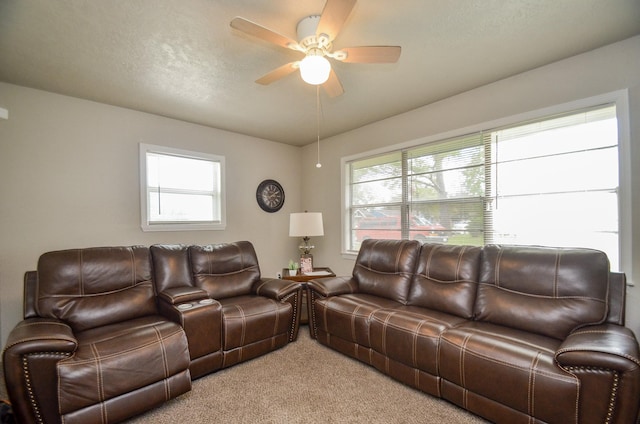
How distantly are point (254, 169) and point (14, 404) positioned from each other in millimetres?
3581

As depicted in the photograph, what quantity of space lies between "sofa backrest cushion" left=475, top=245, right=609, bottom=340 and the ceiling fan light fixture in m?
2.00

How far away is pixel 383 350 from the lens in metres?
2.23

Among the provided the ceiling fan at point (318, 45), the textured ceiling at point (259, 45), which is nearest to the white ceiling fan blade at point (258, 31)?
the ceiling fan at point (318, 45)

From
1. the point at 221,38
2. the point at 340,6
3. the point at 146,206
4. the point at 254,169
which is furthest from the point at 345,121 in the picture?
the point at 146,206

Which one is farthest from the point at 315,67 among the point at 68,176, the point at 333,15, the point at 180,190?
the point at 68,176

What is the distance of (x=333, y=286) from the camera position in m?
2.95

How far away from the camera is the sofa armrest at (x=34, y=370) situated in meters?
1.46

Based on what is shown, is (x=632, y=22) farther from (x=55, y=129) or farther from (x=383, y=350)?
(x=55, y=129)

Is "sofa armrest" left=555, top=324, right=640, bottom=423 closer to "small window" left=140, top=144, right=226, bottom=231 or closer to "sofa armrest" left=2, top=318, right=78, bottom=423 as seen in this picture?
"sofa armrest" left=2, top=318, right=78, bottom=423

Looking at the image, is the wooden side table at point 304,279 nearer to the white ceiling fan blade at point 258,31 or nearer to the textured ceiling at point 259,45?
the textured ceiling at point 259,45

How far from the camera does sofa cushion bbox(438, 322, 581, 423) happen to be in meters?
1.43

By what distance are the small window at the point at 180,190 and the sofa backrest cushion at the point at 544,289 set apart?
3495 mm

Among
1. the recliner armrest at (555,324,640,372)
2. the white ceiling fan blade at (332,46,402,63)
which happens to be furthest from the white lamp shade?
the recliner armrest at (555,324,640,372)

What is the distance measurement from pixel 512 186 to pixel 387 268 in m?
1.48
